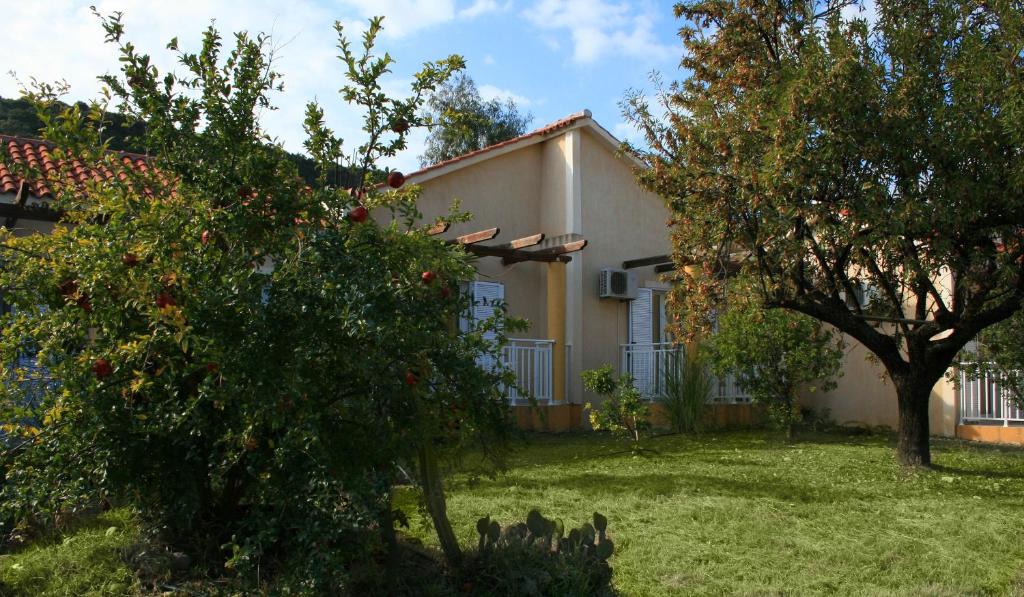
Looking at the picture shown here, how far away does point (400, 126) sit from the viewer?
4492 mm

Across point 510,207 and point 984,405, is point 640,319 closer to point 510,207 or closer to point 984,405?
point 510,207

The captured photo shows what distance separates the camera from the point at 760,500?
24.3 feet

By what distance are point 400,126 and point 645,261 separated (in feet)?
35.8

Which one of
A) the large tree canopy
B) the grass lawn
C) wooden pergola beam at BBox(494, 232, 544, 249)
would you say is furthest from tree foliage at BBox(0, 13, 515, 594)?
wooden pergola beam at BBox(494, 232, 544, 249)

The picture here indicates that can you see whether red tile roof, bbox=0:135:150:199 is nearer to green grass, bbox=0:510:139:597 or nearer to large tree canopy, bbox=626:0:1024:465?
green grass, bbox=0:510:139:597

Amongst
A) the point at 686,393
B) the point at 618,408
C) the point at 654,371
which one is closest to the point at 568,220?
the point at 654,371

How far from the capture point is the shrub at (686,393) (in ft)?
43.0

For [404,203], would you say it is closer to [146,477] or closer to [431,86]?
[431,86]

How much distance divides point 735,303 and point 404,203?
545 centimetres

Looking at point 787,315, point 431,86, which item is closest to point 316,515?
point 431,86

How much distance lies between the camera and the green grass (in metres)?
4.36

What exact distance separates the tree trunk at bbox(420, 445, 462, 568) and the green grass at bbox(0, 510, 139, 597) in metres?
1.49

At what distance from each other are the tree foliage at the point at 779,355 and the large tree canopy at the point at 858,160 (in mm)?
2523

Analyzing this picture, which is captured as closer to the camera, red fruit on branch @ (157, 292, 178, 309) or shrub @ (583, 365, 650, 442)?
red fruit on branch @ (157, 292, 178, 309)
